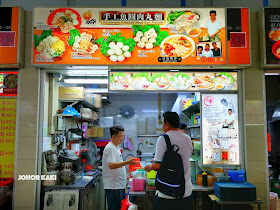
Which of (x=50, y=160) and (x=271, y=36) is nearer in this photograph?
(x=271, y=36)

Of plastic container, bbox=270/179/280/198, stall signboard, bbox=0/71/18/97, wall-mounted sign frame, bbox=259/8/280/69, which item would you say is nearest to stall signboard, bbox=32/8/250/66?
wall-mounted sign frame, bbox=259/8/280/69

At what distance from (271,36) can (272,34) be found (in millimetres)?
36

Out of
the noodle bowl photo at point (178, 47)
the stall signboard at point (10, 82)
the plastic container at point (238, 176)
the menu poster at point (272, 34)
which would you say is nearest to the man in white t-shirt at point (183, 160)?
the plastic container at point (238, 176)

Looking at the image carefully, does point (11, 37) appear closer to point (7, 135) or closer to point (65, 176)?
point (7, 135)

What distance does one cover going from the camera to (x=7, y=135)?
4.60 m

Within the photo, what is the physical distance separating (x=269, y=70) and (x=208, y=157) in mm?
1753

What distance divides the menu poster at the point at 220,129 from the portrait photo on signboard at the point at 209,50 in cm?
70

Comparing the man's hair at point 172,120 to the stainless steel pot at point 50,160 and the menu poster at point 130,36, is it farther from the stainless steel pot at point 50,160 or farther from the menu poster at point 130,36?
the stainless steel pot at point 50,160

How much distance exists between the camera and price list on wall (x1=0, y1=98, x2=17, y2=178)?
455 cm

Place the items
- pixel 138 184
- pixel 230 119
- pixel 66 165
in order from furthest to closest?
1. pixel 66 165
2. pixel 230 119
3. pixel 138 184

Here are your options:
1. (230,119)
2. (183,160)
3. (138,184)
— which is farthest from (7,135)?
(230,119)

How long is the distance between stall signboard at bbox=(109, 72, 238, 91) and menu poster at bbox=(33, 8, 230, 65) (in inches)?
12.6

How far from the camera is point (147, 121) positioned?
923 centimetres

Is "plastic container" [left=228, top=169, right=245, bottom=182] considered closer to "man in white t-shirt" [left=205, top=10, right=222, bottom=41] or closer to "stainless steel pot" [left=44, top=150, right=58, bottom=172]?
"man in white t-shirt" [left=205, top=10, right=222, bottom=41]
